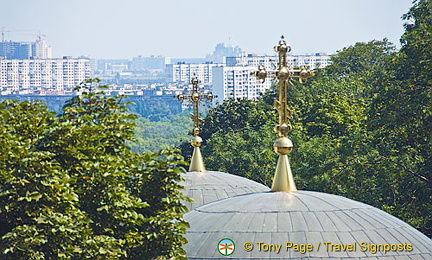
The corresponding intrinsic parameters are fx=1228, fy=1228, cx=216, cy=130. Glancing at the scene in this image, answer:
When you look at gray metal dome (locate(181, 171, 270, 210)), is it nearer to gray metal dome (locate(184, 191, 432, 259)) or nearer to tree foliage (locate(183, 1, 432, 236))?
tree foliage (locate(183, 1, 432, 236))

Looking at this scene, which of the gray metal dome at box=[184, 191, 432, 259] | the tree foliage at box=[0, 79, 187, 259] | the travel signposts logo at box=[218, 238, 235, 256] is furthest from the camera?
the travel signposts logo at box=[218, 238, 235, 256]

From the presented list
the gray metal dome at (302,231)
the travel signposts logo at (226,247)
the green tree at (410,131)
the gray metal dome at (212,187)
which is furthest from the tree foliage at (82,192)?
the green tree at (410,131)

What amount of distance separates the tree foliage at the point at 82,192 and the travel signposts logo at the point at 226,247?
80 centimetres

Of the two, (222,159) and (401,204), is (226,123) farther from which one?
(401,204)

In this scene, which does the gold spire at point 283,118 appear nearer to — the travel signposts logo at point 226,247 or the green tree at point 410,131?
the travel signposts logo at point 226,247

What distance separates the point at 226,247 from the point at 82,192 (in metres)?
2.66

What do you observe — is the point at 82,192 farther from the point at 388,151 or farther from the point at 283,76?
the point at 388,151

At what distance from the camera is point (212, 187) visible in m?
35.2

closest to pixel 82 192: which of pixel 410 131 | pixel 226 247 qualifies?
pixel 226 247

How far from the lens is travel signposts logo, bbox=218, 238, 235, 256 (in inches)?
832

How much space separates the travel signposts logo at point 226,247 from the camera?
21.1m

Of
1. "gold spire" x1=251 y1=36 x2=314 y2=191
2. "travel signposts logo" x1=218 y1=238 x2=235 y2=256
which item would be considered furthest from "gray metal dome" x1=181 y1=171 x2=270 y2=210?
"travel signposts logo" x1=218 y1=238 x2=235 y2=256

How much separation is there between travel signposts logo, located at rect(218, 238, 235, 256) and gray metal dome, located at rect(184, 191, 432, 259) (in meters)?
0.06

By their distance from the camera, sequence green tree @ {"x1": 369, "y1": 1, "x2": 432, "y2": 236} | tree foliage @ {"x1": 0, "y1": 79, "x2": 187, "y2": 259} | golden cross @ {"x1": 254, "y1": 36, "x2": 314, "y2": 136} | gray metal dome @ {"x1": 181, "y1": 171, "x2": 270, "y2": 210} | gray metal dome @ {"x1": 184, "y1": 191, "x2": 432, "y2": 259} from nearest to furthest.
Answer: tree foliage @ {"x1": 0, "y1": 79, "x2": 187, "y2": 259}, gray metal dome @ {"x1": 184, "y1": 191, "x2": 432, "y2": 259}, golden cross @ {"x1": 254, "y1": 36, "x2": 314, "y2": 136}, gray metal dome @ {"x1": 181, "y1": 171, "x2": 270, "y2": 210}, green tree @ {"x1": 369, "y1": 1, "x2": 432, "y2": 236}
